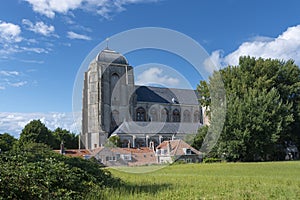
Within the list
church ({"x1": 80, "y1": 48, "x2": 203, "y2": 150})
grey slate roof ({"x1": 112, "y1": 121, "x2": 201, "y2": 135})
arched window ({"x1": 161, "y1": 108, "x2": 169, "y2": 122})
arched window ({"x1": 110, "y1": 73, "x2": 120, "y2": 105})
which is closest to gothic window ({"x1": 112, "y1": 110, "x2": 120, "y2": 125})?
church ({"x1": 80, "y1": 48, "x2": 203, "y2": 150})

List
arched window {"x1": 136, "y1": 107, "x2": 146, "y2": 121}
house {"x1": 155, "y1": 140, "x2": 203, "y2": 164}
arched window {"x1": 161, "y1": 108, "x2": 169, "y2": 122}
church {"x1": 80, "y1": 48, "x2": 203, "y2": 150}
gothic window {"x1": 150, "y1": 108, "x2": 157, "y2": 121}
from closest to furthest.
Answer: house {"x1": 155, "y1": 140, "x2": 203, "y2": 164}, church {"x1": 80, "y1": 48, "x2": 203, "y2": 150}, arched window {"x1": 136, "y1": 107, "x2": 146, "y2": 121}, arched window {"x1": 161, "y1": 108, "x2": 169, "y2": 122}, gothic window {"x1": 150, "y1": 108, "x2": 157, "y2": 121}

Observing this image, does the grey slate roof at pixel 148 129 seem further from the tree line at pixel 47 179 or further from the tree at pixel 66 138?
the tree line at pixel 47 179

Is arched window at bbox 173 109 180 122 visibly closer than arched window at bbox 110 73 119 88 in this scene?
No

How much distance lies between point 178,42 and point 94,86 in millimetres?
61886

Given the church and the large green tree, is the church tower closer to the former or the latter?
the church

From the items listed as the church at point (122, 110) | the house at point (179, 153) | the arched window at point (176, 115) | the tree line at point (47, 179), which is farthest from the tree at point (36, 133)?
the tree line at point (47, 179)

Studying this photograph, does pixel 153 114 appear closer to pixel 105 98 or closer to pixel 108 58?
pixel 105 98

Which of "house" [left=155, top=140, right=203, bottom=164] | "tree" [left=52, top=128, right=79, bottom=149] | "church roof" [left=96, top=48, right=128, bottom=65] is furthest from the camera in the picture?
"tree" [left=52, top=128, right=79, bottom=149]

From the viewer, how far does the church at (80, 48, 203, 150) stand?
70500 millimetres

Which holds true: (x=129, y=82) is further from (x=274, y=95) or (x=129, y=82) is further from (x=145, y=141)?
(x=274, y=95)

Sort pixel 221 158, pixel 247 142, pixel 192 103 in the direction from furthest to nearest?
pixel 192 103, pixel 221 158, pixel 247 142

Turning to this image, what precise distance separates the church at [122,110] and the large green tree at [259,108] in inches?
846

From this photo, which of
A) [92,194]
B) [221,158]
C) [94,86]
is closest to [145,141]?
[94,86]

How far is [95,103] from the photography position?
3019 inches
